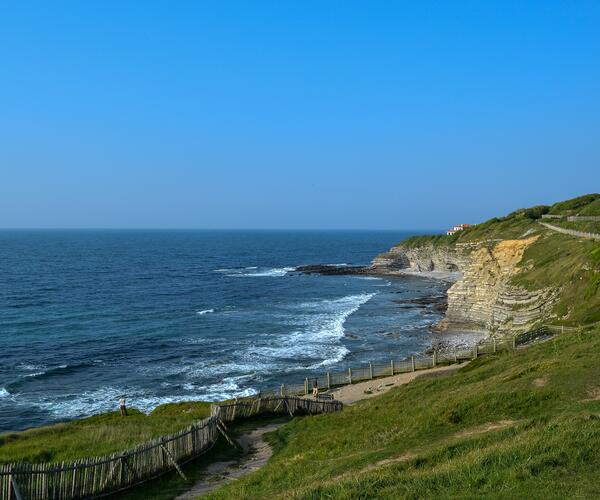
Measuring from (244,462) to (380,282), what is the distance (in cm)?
9123

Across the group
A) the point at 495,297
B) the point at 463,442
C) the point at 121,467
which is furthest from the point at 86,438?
the point at 495,297

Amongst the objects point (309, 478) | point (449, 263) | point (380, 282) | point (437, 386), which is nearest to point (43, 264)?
point (380, 282)

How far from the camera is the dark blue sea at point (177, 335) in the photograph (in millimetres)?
40875

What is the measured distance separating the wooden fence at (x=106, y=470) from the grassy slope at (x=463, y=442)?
105 inches

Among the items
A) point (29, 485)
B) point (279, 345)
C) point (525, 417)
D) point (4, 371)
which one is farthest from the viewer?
point (279, 345)

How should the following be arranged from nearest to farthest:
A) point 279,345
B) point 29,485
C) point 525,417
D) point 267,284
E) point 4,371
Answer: point 29,485, point 525,417, point 4,371, point 279,345, point 267,284

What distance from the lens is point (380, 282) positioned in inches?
4277

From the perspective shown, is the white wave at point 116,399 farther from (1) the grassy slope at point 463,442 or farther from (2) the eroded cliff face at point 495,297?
(2) the eroded cliff face at point 495,297

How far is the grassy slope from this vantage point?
10766 millimetres

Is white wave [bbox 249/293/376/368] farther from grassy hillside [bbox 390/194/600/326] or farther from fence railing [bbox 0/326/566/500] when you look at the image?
fence railing [bbox 0/326/566/500]

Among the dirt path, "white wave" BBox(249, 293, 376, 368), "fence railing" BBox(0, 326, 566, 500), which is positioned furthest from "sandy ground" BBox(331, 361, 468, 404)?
"white wave" BBox(249, 293, 376, 368)

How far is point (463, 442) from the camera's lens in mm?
14344

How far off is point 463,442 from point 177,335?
47.6m

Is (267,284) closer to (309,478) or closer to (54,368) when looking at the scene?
(54,368)
